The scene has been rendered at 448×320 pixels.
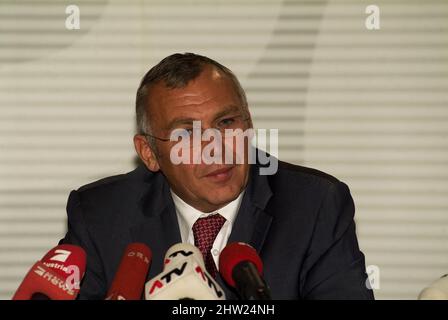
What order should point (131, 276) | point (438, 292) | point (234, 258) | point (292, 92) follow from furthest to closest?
point (292, 92) < point (131, 276) < point (234, 258) < point (438, 292)

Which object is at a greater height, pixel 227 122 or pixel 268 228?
pixel 227 122

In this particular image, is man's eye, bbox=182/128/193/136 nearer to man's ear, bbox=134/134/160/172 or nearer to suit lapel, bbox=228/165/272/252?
man's ear, bbox=134/134/160/172

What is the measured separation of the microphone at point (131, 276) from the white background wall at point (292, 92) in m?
2.33

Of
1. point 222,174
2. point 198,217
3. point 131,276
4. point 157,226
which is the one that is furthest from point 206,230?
point 131,276

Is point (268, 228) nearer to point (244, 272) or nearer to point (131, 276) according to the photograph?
point (131, 276)

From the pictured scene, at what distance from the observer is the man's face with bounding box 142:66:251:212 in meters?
3.50

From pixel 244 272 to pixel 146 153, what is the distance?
1.59 m

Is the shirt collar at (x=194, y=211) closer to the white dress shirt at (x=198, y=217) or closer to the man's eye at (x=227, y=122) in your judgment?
the white dress shirt at (x=198, y=217)

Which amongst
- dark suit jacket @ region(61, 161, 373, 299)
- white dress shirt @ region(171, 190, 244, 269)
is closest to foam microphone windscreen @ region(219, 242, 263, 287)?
dark suit jacket @ region(61, 161, 373, 299)

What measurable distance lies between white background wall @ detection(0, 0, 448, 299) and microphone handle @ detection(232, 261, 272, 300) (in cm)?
282

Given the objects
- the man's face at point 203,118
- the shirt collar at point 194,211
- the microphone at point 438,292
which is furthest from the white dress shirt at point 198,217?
the microphone at point 438,292

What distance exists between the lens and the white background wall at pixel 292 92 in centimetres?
524

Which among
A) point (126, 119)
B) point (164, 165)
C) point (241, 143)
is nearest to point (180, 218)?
point (164, 165)

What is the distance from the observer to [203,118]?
11.4 ft
